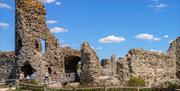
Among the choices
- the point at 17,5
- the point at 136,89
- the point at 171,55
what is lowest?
the point at 136,89

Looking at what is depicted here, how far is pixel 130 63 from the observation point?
3919 centimetres

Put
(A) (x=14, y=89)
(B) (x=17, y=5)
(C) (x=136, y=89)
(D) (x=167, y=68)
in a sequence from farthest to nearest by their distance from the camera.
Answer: (D) (x=167, y=68)
(B) (x=17, y=5)
(A) (x=14, y=89)
(C) (x=136, y=89)

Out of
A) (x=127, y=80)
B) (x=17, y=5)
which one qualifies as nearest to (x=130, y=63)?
(x=127, y=80)

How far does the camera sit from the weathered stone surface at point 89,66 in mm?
37812

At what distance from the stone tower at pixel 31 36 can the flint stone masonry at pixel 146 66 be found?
7.17 metres

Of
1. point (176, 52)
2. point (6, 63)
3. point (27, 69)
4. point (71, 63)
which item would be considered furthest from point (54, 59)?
point (176, 52)

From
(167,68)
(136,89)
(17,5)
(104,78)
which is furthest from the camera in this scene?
(167,68)

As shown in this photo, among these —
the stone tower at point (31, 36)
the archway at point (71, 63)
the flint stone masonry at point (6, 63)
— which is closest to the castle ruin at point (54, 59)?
the stone tower at point (31, 36)

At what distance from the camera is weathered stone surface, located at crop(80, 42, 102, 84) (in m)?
37.8

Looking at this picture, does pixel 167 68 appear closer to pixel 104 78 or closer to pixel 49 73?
pixel 104 78

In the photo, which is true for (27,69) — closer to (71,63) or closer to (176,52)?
(71,63)

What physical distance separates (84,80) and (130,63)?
14.1 ft

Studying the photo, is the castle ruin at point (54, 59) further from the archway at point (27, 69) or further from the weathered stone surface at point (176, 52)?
the weathered stone surface at point (176, 52)

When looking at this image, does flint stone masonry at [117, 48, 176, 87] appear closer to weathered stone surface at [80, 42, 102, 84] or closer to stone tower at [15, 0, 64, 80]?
weathered stone surface at [80, 42, 102, 84]
